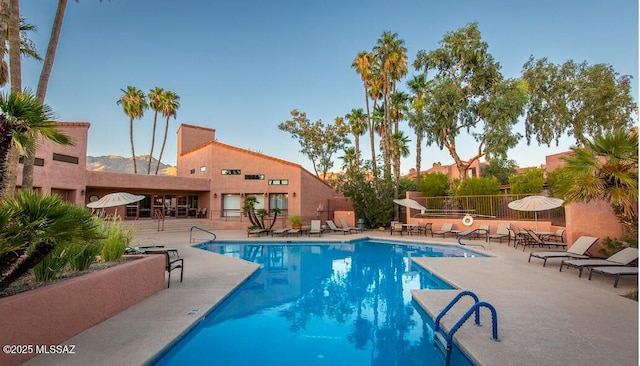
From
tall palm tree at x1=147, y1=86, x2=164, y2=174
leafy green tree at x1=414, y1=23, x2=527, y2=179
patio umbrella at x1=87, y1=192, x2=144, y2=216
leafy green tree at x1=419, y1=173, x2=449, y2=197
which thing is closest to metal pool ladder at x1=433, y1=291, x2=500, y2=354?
patio umbrella at x1=87, y1=192, x2=144, y2=216

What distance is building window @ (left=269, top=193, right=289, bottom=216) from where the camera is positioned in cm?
2258

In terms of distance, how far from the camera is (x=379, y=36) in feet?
73.7

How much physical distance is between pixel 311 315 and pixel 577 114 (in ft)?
82.4

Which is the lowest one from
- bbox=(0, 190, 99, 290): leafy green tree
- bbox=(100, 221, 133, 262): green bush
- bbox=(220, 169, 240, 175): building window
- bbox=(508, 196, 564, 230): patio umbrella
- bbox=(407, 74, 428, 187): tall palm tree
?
bbox=(100, 221, 133, 262): green bush

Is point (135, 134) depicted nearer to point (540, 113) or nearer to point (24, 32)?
point (24, 32)

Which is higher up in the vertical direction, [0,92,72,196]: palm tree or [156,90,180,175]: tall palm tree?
[156,90,180,175]: tall palm tree

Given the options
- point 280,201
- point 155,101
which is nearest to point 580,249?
point 280,201

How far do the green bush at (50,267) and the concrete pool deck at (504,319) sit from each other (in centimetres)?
106

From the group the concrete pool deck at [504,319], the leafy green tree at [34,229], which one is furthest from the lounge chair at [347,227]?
the leafy green tree at [34,229]

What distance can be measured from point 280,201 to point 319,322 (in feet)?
58.3

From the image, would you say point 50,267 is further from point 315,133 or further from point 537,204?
point 315,133

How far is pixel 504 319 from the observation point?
15.6 feet

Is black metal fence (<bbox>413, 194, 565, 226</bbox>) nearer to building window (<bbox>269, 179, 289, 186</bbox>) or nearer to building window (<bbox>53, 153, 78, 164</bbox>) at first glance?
building window (<bbox>269, 179, 289, 186</bbox>)

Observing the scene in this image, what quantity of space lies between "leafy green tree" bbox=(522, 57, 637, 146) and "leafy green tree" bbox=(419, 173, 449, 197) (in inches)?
323
